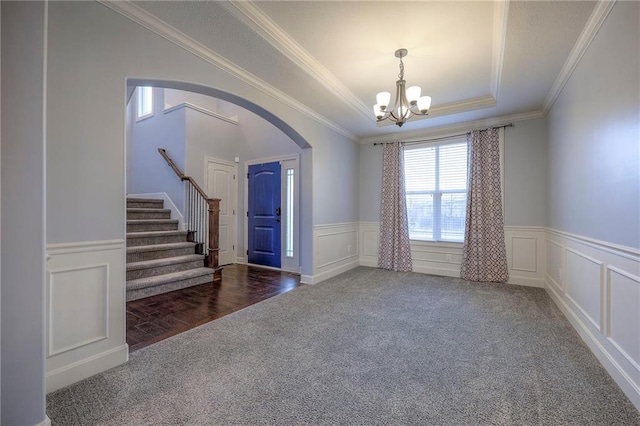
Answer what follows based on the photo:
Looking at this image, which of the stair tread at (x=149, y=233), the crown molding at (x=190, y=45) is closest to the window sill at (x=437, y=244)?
the crown molding at (x=190, y=45)

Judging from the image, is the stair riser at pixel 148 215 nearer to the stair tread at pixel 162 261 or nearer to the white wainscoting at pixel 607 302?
the stair tread at pixel 162 261

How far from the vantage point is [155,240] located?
14.4ft

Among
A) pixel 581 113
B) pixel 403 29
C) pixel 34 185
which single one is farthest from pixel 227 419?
pixel 581 113

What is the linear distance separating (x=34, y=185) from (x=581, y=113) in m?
3.96

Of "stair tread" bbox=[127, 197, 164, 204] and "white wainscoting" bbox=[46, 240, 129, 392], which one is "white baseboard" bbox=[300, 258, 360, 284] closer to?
"white wainscoting" bbox=[46, 240, 129, 392]

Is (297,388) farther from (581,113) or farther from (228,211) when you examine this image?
(228,211)

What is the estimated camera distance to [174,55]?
228cm

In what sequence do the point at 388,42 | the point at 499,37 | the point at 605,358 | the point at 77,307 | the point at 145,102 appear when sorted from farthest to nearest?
1. the point at 145,102
2. the point at 388,42
3. the point at 499,37
4. the point at 605,358
5. the point at 77,307

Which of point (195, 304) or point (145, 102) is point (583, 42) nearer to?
point (195, 304)

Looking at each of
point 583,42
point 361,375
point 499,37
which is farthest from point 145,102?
point 583,42

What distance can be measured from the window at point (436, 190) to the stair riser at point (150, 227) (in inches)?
170

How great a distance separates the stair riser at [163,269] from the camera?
3.65 meters

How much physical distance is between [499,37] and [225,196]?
5.04m

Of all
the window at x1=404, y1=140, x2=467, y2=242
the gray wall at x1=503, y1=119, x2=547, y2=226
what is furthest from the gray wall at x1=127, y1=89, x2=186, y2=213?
the gray wall at x1=503, y1=119, x2=547, y2=226
